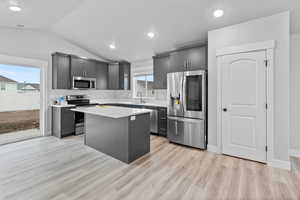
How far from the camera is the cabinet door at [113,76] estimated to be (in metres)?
5.42

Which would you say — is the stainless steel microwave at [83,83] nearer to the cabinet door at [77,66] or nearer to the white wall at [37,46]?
the cabinet door at [77,66]

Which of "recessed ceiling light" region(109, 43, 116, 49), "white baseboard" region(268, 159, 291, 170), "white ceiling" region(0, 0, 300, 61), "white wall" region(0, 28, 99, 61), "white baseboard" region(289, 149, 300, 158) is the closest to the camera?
"white baseboard" region(268, 159, 291, 170)

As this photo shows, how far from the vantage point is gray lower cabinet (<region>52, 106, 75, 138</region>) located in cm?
395

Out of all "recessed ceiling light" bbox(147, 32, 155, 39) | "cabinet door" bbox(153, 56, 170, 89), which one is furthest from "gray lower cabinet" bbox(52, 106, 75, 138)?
"recessed ceiling light" bbox(147, 32, 155, 39)

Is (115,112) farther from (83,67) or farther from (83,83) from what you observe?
(83,67)

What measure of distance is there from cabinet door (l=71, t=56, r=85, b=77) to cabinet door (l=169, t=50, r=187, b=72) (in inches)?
118

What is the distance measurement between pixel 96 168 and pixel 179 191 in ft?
4.67

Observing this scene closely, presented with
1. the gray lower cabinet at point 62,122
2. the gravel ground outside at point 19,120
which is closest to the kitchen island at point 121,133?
the gray lower cabinet at point 62,122

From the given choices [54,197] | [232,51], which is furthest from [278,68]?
[54,197]

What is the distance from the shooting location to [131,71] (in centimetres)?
568

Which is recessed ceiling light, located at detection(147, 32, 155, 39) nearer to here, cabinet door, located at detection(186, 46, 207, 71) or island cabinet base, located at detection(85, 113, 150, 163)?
cabinet door, located at detection(186, 46, 207, 71)

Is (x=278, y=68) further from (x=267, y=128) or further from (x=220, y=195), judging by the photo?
(x=220, y=195)

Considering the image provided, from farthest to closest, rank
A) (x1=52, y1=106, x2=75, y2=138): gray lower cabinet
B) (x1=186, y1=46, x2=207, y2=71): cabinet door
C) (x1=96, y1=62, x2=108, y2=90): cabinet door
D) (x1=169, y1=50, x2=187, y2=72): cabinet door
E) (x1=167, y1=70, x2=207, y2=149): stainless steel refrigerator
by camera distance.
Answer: (x1=96, y1=62, x2=108, y2=90): cabinet door → (x1=52, y1=106, x2=75, y2=138): gray lower cabinet → (x1=169, y1=50, x2=187, y2=72): cabinet door → (x1=186, y1=46, x2=207, y2=71): cabinet door → (x1=167, y1=70, x2=207, y2=149): stainless steel refrigerator

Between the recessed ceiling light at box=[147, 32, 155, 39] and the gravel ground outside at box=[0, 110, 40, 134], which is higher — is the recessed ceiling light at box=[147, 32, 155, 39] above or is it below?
above
